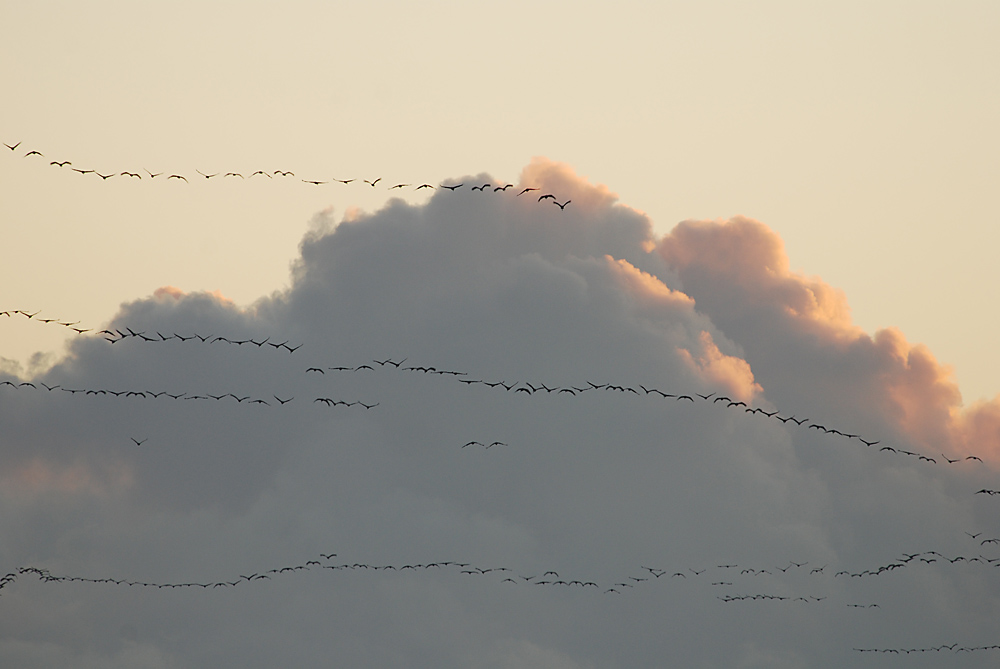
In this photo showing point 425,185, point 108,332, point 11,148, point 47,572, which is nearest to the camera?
point 11,148

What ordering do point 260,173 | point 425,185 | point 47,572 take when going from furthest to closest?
1. point 47,572
2. point 425,185
3. point 260,173

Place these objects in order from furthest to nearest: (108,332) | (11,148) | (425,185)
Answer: (108,332)
(425,185)
(11,148)

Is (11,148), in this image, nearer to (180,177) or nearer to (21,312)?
(180,177)

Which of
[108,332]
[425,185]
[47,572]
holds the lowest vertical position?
[47,572]

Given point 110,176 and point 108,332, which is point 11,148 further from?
point 108,332

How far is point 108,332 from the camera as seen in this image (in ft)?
303

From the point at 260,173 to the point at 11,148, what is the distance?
568 inches

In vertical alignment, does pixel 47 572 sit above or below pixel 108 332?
below

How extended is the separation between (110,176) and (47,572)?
58567 millimetres

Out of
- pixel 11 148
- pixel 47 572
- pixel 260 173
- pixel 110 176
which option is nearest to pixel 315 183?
pixel 260 173

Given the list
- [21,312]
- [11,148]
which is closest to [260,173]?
[11,148]

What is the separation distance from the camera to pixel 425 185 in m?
83.7

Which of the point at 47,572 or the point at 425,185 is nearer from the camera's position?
the point at 425,185

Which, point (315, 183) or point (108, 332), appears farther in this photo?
point (108, 332)
